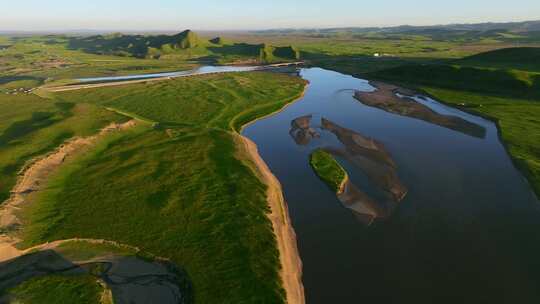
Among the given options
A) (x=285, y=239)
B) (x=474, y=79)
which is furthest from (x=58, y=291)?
(x=474, y=79)

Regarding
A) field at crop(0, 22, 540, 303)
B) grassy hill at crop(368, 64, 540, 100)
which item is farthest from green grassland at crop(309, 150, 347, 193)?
grassy hill at crop(368, 64, 540, 100)

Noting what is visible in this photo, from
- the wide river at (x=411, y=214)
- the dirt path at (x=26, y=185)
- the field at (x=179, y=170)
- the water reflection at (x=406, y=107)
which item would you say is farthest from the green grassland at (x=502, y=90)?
the dirt path at (x=26, y=185)

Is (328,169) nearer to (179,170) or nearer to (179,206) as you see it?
(179,170)

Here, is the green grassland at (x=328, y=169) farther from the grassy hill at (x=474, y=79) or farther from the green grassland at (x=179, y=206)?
the grassy hill at (x=474, y=79)

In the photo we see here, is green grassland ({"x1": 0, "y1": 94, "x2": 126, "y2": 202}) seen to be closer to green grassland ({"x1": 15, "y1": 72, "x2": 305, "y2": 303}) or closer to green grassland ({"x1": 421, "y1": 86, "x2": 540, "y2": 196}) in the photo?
green grassland ({"x1": 15, "y1": 72, "x2": 305, "y2": 303})

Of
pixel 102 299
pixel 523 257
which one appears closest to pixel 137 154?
pixel 102 299
